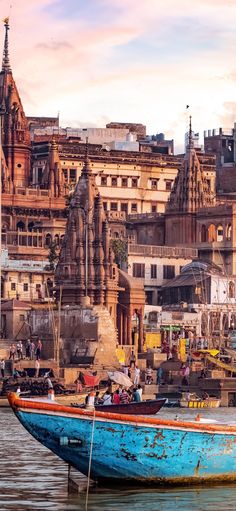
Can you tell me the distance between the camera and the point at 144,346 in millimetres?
125062

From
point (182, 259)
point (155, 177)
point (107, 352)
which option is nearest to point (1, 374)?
point (107, 352)

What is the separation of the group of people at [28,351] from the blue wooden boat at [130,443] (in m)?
61.1

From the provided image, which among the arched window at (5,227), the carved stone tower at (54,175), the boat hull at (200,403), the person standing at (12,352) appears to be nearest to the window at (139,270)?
the arched window at (5,227)

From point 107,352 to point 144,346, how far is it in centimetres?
1309

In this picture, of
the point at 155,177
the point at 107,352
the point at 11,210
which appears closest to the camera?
the point at 107,352

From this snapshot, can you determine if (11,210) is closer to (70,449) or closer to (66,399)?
(66,399)

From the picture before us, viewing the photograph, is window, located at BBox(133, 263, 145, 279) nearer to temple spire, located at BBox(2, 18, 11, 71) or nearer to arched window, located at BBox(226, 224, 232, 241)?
arched window, located at BBox(226, 224, 232, 241)

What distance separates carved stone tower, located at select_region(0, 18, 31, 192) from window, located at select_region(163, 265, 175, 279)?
15003 millimetres

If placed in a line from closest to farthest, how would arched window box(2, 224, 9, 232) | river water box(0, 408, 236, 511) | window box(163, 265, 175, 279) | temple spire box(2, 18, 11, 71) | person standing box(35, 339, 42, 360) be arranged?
1. river water box(0, 408, 236, 511)
2. person standing box(35, 339, 42, 360)
3. window box(163, 265, 175, 279)
4. arched window box(2, 224, 9, 232)
5. temple spire box(2, 18, 11, 71)

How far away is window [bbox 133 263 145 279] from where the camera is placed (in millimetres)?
142875

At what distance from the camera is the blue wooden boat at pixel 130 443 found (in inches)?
1815

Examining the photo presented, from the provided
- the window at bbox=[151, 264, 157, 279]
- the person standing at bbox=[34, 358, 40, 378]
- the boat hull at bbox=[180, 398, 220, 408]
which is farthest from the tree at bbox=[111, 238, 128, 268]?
the boat hull at bbox=[180, 398, 220, 408]

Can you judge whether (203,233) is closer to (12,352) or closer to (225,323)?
(225,323)

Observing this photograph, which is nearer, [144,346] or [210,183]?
[144,346]
